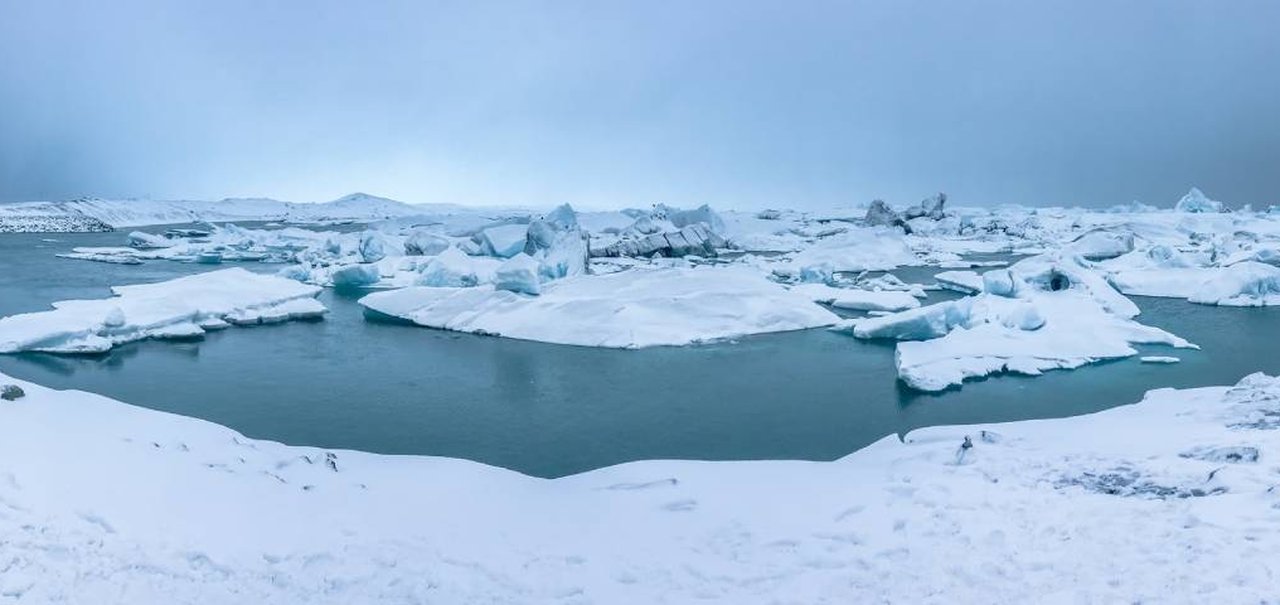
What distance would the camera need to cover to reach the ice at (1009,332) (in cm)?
1063

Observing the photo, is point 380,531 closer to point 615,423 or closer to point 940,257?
point 615,423

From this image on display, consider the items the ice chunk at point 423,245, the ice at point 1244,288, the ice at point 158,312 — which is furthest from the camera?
the ice chunk at point 423,245

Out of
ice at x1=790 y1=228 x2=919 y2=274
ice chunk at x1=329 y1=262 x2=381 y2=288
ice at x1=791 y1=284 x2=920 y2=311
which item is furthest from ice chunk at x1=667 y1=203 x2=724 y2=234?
ice at x1=791 y1=284 x2=920 y2=311

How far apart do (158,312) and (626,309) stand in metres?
7.65

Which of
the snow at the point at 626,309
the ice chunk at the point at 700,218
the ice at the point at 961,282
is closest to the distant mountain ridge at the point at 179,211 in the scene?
the ice chunk at the point at 700,218

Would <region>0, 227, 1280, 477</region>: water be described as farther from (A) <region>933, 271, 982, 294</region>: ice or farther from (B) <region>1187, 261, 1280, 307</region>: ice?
(A) <region>933, 271, 982, 294</region>: ice

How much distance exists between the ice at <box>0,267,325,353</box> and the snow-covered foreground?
6549mm

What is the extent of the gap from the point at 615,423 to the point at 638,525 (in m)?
3.25

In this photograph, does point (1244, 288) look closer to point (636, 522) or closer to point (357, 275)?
point (636, 522)

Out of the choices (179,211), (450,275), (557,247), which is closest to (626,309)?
(450,275)

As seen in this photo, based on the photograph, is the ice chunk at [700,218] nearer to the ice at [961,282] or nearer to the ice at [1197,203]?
the ice at [961,282]

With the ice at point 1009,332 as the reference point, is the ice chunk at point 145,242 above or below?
above

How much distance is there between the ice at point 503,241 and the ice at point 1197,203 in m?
33.1

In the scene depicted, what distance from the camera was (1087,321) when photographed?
12.7 m
